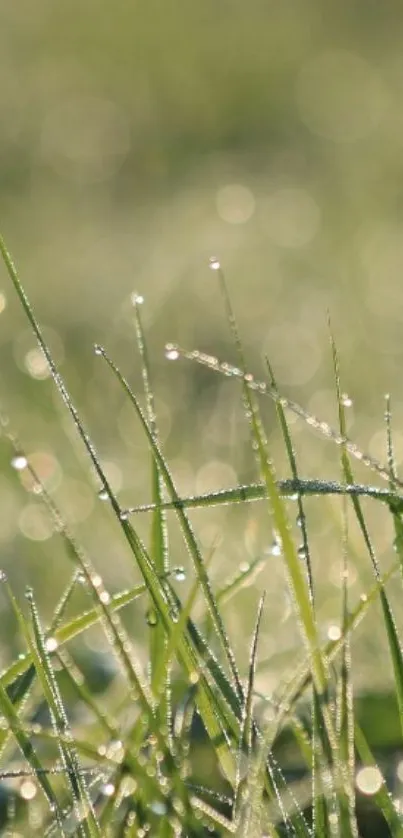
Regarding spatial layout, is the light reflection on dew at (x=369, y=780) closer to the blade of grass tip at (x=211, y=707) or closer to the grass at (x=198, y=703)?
the grass at (x=198, y=703)

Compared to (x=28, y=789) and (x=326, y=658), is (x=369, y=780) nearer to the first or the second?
(x=326, y=658)

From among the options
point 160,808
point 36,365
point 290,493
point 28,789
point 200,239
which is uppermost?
point 200,239

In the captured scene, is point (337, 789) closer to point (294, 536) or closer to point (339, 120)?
point (294, 536)

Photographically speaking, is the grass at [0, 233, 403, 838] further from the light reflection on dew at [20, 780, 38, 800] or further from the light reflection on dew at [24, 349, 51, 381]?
the light reflection on dew at [24, 349, 51, 381]

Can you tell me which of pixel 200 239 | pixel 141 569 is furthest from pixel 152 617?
pixel 200 239

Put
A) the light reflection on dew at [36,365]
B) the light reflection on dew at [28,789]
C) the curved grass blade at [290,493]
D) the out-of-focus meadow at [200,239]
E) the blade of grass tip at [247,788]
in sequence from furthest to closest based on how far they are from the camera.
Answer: the light reflection on dew at [36,365]
the out-of-focus meadow at [200,239]
the light reflection on dew at [28,789]
the curved grass blade at [290,493]
the blade of grass tip at [247,788]

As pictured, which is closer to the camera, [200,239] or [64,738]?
[64,738]

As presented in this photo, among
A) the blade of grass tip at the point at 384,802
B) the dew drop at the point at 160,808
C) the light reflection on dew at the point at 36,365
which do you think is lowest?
the dew drop at the point at 160,808

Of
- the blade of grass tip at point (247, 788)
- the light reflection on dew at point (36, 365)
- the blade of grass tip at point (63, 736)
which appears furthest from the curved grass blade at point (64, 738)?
the light reflection on dew at point (36, 365)
